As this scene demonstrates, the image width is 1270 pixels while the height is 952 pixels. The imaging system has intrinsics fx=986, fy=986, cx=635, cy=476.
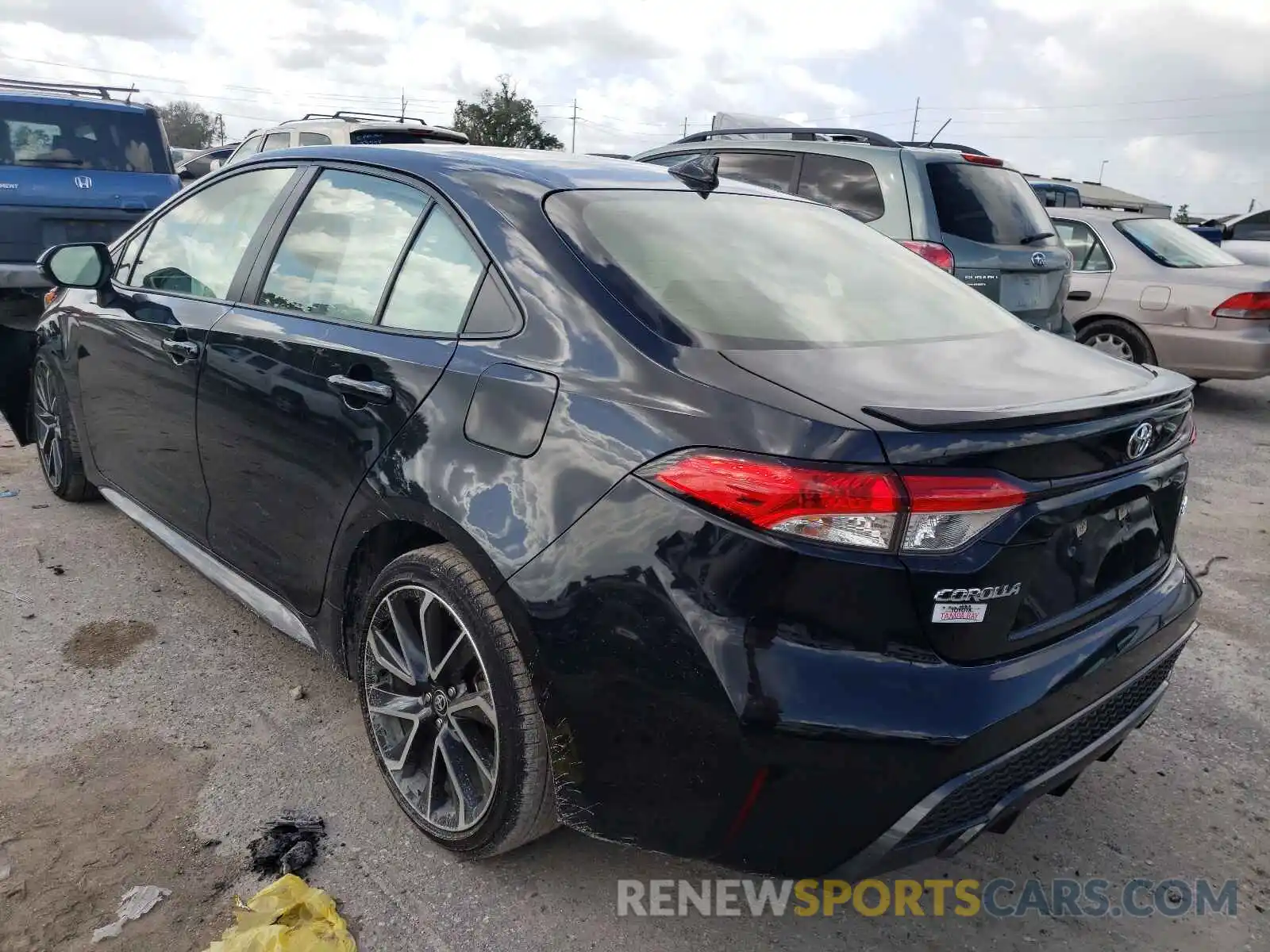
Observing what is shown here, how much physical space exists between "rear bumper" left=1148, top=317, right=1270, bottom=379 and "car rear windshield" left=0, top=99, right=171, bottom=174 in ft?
29.1

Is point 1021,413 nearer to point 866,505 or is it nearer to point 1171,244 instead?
point 866,505

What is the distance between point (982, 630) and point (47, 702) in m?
2.70

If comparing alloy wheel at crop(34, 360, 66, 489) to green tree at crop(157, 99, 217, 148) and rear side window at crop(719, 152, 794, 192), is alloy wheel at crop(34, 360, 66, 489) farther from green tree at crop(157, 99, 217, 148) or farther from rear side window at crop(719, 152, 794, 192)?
green tree at crop(157, 99, 217, 148)

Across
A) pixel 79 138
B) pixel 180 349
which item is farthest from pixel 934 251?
pixel 79 138

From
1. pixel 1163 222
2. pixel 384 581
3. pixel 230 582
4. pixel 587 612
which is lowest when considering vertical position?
pixel 230 582

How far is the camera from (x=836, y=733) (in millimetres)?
1711

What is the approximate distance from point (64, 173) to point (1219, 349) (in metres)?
9.50

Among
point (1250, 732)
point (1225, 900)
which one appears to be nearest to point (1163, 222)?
point (1250, 732)

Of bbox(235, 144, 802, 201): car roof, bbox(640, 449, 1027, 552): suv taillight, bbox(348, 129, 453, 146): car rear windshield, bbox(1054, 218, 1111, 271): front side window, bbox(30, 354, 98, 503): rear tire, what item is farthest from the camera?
bbox(348, 129, 453, 146): car rear windshield

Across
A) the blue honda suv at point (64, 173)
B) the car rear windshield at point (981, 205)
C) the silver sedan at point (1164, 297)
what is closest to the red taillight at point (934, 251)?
the car rear windshield at point (981, 205)

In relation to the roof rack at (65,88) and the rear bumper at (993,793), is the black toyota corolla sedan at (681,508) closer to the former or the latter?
the rear bumper at (993,793)

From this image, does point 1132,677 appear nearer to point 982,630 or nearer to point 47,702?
point 982,630

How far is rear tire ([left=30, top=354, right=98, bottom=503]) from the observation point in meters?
4.26

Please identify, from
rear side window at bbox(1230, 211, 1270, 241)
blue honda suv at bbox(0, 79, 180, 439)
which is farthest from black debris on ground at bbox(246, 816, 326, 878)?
rear side window at bbox(1230, 211, 1270, 241)
